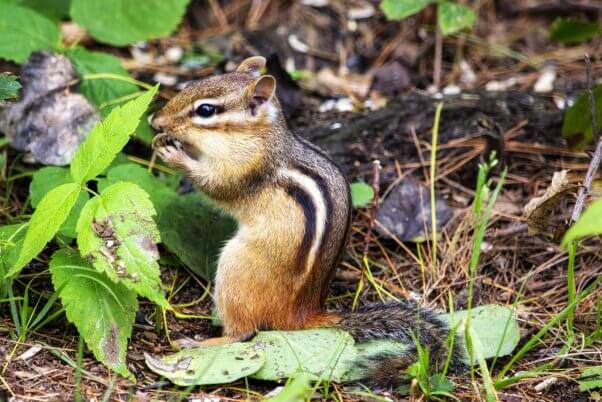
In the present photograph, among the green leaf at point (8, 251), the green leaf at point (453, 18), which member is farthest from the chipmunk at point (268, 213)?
the green leaf at point (453, 18)

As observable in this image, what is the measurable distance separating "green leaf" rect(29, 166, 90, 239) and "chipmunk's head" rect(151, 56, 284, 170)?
428 millimetres

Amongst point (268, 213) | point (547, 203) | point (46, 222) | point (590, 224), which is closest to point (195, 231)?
point (268, 213)

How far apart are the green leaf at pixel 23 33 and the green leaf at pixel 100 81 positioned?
0.45ft

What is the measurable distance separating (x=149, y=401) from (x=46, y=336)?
1.97 ft

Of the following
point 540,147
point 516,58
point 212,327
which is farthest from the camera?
point 516,58

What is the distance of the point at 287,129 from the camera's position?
12.5ft

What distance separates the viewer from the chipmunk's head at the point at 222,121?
11.8 feet

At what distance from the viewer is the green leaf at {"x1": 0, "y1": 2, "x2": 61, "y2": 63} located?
4359mm

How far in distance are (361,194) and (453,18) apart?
1.78 meters

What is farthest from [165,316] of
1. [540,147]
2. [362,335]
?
[540,147]

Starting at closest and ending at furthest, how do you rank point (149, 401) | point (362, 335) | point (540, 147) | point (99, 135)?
1. point (149, 401)
2. point (99, 135)
3. point (362, 335)
4. point (540, 147)

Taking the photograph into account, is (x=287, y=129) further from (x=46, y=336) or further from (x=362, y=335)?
(x=46, y=336)

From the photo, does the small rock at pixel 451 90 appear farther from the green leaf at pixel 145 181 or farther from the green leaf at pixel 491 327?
the green leaf at pixel 145 181

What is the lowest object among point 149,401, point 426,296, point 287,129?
point 426,296
